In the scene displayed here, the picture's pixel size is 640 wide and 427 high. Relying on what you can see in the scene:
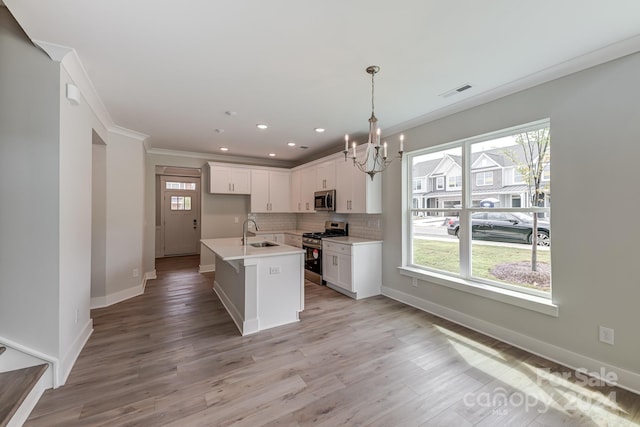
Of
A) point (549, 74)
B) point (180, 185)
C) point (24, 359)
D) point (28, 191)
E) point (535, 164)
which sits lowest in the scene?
point (24, 359)

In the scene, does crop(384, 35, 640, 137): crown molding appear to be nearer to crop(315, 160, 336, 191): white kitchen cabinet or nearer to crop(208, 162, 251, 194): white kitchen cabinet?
crop(315, 160, 336, 191): white kitchen cabinet

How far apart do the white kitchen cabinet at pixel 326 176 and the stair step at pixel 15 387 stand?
4.21 m

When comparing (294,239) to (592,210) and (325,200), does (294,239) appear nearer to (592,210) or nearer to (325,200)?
(325,200)

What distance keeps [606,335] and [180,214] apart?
902 cm

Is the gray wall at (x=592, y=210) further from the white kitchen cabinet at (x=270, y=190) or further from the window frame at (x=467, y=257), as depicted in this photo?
the white kitchen cabinet at (x=270, y=190)

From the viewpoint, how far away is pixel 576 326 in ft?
7.57

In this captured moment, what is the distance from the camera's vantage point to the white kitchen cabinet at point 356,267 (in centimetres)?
407

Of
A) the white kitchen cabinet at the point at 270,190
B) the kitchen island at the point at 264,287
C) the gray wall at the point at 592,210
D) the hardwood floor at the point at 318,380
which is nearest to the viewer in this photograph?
the hardwood floor at the point at 318,380

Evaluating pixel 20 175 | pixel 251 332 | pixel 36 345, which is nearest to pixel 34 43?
pixel 20 175

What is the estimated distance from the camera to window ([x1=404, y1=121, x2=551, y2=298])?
267cm

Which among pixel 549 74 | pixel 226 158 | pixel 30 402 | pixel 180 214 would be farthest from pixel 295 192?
pixel 30 402

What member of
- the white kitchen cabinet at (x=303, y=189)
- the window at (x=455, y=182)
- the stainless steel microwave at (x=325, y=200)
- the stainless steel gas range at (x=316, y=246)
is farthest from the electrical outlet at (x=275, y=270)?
the white kitchen cabinet at (x=303, y=189)

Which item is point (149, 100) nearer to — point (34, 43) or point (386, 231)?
point (34, 43)

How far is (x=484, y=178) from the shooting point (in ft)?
10.2
